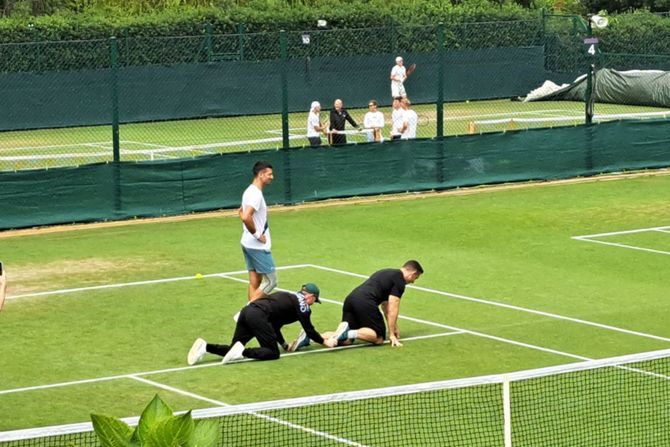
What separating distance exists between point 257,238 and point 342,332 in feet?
5.47

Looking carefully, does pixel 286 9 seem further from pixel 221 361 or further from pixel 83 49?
pixel 221 361

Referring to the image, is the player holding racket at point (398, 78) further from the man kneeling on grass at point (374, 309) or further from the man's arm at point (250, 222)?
the man kneeling on grass at point (374, 309)

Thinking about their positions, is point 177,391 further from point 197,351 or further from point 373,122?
point 373,122

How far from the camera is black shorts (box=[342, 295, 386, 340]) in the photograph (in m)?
16.1

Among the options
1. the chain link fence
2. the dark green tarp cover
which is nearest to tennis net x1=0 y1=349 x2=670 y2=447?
the chain link fence

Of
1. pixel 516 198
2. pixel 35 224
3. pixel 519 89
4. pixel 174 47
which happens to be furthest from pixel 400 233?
pixel 519 89

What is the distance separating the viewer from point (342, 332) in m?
16.1

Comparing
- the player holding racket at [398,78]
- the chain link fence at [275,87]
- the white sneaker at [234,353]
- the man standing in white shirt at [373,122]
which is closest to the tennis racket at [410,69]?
the chain link fence at [275,87]

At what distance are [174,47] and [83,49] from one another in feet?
8.33

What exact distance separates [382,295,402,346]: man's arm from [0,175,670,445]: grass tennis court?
0.16 meters

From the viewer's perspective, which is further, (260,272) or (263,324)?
(260,272)

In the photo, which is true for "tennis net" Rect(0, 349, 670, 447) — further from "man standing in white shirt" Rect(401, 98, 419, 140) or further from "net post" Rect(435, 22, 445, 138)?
"man standing in white shirt" Rect(401, 98, 419, 140)

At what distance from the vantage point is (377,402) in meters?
13.9

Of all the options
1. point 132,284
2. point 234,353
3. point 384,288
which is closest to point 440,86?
point 132,284
